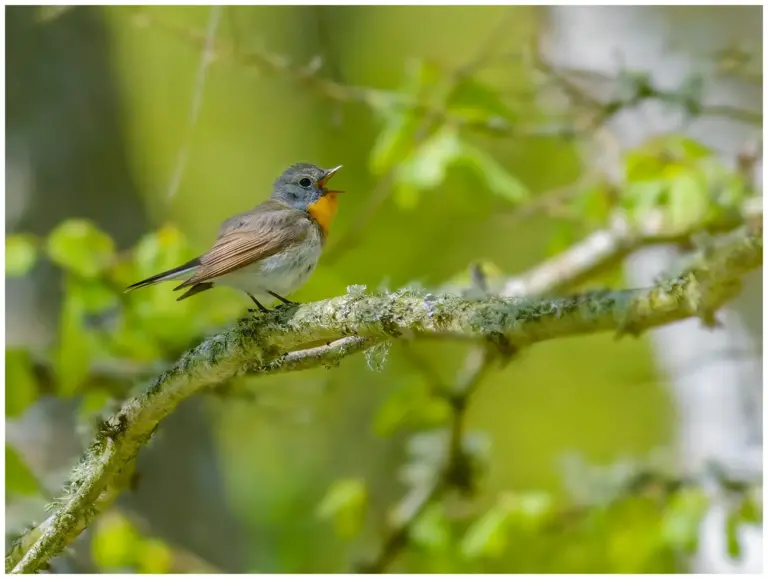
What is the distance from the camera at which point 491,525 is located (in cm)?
221

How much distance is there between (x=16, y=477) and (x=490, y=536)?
1207mm

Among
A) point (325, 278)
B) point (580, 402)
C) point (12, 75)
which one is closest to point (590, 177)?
point (325, 278)

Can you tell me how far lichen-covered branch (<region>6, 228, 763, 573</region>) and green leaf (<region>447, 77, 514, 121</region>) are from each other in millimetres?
956

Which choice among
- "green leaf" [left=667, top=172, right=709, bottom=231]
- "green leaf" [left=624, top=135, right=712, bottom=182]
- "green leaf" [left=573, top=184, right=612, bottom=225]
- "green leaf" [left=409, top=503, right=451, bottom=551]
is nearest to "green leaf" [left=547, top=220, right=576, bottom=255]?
"green leaf" [left=573, top=184, right=612, bottom=225]

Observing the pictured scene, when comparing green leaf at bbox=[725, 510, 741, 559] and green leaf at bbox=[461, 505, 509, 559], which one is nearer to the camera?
green leaf at bbox=[725, 510, 741, 559]

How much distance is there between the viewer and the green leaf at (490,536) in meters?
2.18

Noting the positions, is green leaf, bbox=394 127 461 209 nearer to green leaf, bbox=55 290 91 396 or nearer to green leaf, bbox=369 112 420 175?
green leaf, bbox=369 112 420 175

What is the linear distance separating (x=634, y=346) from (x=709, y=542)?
136 cm

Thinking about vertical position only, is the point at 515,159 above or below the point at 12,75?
above

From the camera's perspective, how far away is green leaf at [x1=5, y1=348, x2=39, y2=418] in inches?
72.3

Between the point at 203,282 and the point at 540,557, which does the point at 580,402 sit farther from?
the point at 203,282

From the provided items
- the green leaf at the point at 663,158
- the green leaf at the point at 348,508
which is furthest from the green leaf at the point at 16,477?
the green leaf at the point at 663,158

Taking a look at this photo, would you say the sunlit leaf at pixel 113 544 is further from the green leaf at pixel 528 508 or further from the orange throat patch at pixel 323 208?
the orange throat patch at pixel 323 208

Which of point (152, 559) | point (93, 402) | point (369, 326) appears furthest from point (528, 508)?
point (369, 326)
